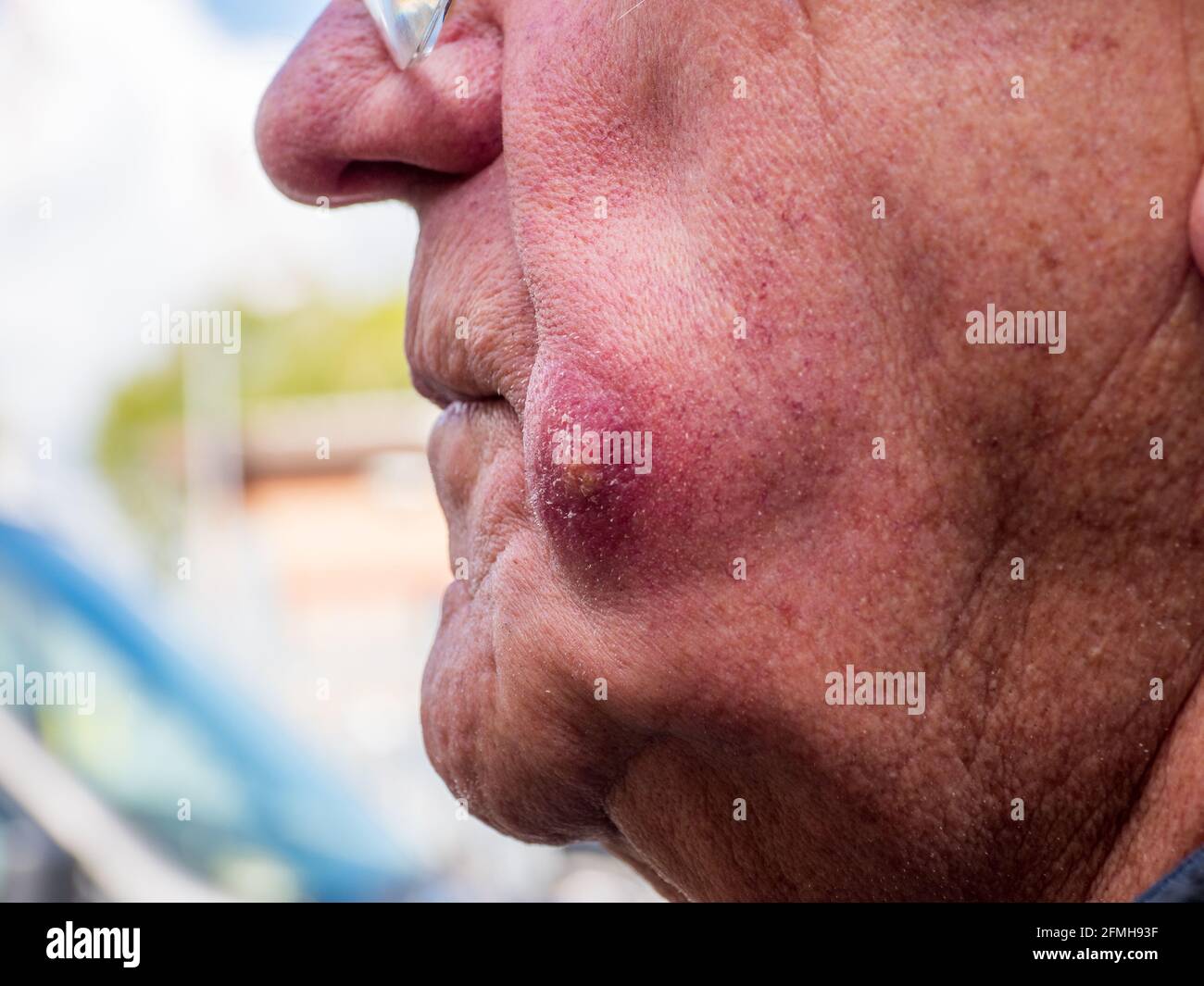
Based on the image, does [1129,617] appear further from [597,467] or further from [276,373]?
[276,373]

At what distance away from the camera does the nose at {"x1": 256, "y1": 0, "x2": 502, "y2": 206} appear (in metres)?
1.07

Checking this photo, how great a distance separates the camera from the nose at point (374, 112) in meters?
1.07

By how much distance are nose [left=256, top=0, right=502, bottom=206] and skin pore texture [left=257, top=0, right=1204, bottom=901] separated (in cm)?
8

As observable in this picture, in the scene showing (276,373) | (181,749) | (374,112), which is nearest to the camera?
(374,112)

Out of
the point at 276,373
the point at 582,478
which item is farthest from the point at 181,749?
the point at 276,373

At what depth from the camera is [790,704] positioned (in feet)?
2.95

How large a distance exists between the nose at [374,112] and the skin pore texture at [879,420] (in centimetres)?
8

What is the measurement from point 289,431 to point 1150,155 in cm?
1991

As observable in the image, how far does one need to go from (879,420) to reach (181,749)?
276 cm

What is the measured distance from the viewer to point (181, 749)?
3.32 m

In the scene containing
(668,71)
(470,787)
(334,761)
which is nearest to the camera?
(668,71)
